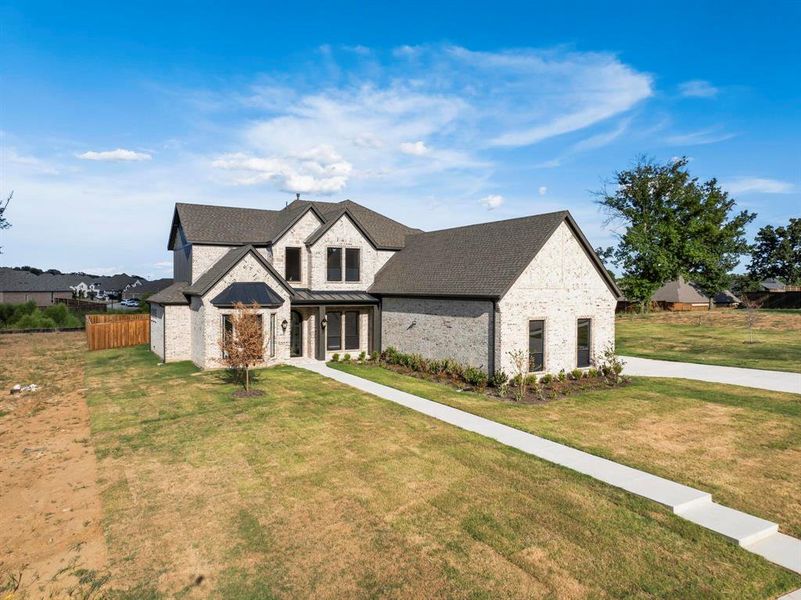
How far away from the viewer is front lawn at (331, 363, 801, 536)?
30.9 ft

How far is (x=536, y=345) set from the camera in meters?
19.2

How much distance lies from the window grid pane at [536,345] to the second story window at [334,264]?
11.1 m

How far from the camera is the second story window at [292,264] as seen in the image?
25406 millimetres

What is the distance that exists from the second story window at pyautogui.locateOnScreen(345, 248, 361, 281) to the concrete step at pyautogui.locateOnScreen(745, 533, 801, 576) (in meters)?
20.9

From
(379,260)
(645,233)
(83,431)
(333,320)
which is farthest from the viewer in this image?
(645,233)

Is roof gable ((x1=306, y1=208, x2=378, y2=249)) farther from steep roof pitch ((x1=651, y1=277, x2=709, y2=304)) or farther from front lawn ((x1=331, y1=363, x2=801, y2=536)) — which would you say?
steep roof pitch ((x1=651, y1=277, x2=709, y2=304))

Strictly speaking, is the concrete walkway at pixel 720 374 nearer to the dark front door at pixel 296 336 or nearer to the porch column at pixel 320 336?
the porch column at pixel 320 336

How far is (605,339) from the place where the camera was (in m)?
21.3

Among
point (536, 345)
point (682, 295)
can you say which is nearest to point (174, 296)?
point (536, 345)

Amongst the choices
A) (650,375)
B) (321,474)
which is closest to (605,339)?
(650,375)

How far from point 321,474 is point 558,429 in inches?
266

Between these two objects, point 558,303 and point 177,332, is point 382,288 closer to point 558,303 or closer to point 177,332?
point 558,303

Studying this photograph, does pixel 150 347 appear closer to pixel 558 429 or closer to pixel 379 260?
pixel 379 260

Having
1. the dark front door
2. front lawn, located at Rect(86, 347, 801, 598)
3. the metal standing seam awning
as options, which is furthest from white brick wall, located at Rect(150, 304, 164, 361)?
front lawn, located at Rect(86, 347, 801, 598)
